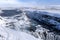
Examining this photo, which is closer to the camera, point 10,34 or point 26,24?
point 10,34

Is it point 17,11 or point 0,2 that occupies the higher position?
point 0,2

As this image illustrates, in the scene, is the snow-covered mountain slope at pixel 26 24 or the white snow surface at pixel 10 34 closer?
the white snow surface at pixel 10 34

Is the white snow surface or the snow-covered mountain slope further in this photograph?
the snow-covered mountain slope

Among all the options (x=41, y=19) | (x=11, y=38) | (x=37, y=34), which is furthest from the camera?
(x=41, y=19)

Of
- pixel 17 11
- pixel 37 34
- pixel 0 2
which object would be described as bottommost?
pixel 37 34

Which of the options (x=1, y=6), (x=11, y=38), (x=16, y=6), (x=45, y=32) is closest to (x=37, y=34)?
(x=45, y=32)

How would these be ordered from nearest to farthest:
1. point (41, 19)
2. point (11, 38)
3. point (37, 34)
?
point (11, 38) < point (37, 34) < point (41, 19)

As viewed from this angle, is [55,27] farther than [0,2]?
No

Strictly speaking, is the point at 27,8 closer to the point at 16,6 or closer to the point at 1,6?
the point at 16,6
